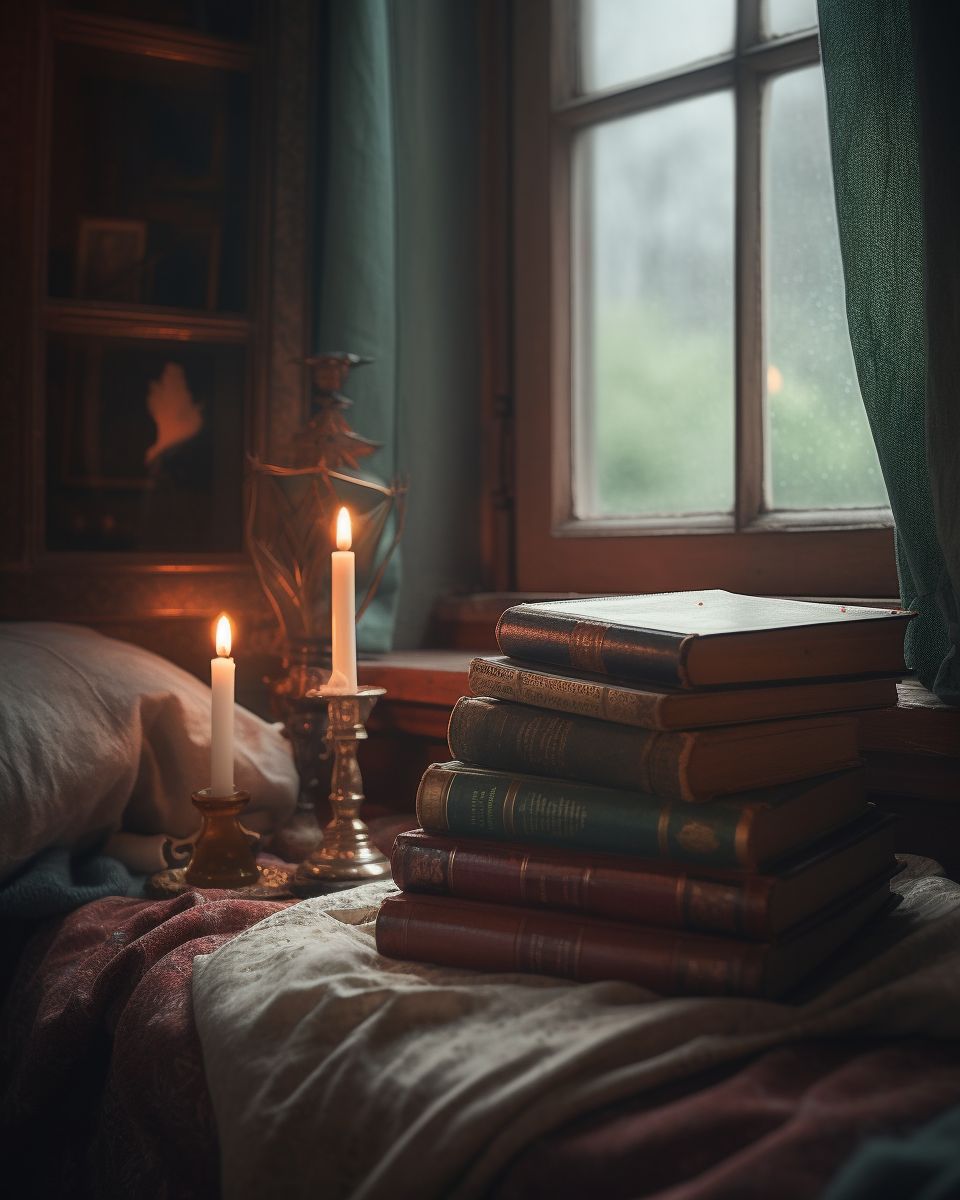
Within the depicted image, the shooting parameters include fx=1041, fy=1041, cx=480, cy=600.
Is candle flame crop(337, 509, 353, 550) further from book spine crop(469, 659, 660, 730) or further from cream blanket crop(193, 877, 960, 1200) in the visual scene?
cream blanket crop(193, 877, 960, 1200)

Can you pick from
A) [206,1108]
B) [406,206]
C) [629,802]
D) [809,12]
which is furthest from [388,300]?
[206,1108]

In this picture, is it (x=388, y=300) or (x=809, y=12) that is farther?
(x=388, y=300)

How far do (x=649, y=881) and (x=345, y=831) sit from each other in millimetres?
475

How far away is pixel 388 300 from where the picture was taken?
153cm

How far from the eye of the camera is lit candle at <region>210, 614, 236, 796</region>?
104cm

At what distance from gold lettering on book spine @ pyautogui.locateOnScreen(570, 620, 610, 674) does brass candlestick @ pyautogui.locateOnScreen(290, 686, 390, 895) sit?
1.21 ft

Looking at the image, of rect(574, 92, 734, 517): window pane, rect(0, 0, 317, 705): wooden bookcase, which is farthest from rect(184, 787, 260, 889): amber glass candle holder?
rect(574, 92, 734, 517): window pane

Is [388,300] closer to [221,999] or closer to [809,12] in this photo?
[809,12]

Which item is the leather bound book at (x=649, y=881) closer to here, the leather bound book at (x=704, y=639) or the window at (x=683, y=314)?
the leather bound book at (x=704, y=639)

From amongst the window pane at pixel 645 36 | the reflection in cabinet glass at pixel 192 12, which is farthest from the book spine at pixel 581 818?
the reflection in cabinet glass at pixel 192 12

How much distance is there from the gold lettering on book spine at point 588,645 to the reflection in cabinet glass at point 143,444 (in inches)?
36.9

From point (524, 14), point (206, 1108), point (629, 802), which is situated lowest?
point (206, 1108)

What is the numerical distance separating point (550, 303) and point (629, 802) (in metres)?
1.09

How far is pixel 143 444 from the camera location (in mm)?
1531
